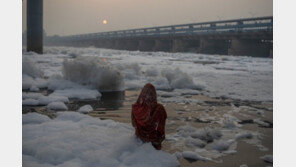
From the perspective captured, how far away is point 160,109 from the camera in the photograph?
106 inches

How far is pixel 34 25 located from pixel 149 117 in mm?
19718

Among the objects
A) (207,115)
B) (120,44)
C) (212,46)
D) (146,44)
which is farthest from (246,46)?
(120,44)

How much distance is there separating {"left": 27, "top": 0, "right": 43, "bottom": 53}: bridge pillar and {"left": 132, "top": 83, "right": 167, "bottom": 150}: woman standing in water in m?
19.0

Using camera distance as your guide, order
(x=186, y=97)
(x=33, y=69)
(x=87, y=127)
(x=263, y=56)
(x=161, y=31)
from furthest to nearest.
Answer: (x=161, y=31) < (x=263, y=56) < (x=33, y=69) < (x=186, y=97) < (x=87, y=127)

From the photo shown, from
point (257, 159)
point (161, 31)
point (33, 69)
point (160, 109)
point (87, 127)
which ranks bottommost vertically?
point (257, 159)

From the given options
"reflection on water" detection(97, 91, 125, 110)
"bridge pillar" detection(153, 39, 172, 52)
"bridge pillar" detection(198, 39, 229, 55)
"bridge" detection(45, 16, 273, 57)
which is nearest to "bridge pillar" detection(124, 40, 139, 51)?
"bridge" detection(45, 16, 273, 57)

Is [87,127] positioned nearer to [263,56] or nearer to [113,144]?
[113,144]

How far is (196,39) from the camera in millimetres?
40094

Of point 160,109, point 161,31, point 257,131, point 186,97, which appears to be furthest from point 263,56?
point 161,31

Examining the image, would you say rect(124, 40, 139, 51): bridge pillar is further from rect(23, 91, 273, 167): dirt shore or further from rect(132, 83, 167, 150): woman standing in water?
rect(132, 83, 167, 150): woman standing in water

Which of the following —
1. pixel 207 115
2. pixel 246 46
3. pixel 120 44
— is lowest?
pixel 207 115

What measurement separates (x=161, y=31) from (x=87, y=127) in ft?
154

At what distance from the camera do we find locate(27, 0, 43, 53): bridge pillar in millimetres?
19359

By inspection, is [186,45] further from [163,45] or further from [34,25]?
[34,25]
